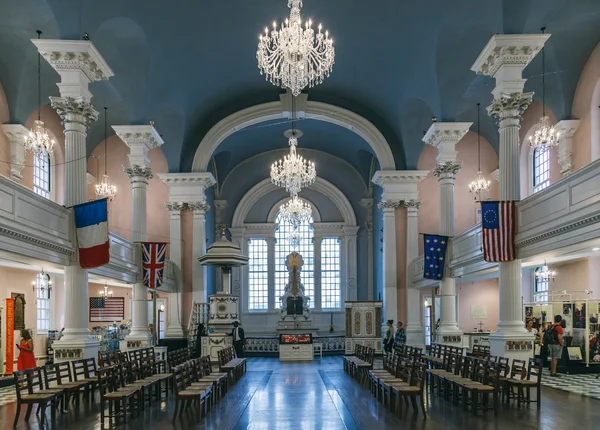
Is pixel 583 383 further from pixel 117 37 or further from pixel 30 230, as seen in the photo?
pixel 117 37

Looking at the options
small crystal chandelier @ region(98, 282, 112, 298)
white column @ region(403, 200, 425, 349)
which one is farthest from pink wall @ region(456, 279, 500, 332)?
small crystal chandelier @ region(98, 282, 112, 298)

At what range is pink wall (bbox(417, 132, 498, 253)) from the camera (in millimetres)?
26141

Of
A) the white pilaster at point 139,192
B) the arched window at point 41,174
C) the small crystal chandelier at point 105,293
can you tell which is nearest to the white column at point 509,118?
the white pilaster at point 139,192

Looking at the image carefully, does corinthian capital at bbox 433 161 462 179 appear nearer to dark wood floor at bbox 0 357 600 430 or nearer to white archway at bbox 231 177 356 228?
dark wood floor at bbox 0 357 600 430

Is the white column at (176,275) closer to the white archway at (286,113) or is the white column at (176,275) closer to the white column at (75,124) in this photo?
the white archway at (286,113)

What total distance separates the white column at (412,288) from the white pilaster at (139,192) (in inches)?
386

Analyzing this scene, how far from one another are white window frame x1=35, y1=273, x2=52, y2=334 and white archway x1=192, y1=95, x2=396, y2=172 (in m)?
6.96

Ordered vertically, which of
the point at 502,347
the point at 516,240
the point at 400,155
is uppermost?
the point at 400,155

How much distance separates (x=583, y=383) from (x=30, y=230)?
12.5 meters

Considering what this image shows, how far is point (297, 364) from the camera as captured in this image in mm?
22141

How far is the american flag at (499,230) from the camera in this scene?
14.4 metres

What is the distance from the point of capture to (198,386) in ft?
37.7

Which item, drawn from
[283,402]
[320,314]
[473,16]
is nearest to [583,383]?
[283,402]

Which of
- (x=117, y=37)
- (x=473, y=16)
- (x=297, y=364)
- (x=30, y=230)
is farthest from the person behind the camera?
(x=297, y=364)
